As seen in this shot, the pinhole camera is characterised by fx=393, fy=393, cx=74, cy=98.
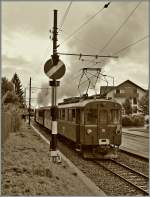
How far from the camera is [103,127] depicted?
16.7 metres

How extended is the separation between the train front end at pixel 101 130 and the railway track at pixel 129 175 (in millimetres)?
864

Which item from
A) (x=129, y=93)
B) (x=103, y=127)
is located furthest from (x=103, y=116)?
(x=129, y=93)

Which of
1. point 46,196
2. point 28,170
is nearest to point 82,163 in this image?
point 28,170

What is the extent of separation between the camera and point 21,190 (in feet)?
24.3

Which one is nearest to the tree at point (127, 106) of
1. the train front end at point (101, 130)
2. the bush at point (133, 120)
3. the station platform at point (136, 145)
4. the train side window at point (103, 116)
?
the bush at point (133, 120)

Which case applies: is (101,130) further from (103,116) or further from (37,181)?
(37,181)

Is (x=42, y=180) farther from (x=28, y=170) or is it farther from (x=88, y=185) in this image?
(x=88, y=185)

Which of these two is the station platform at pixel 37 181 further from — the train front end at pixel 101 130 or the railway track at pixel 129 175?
the train front end at pixel 101 130

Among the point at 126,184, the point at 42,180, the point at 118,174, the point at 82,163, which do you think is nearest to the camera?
the point at 42,180

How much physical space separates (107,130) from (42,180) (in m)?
8.37

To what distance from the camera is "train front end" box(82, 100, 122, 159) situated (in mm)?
16531

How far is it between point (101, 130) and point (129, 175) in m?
4.07

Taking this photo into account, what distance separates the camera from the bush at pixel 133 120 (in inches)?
1889

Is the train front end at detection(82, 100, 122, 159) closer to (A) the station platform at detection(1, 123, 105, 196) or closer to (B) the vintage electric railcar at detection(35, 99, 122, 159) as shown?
(B) the vintage electric railcar at detection(35, 99, 122, 159)
